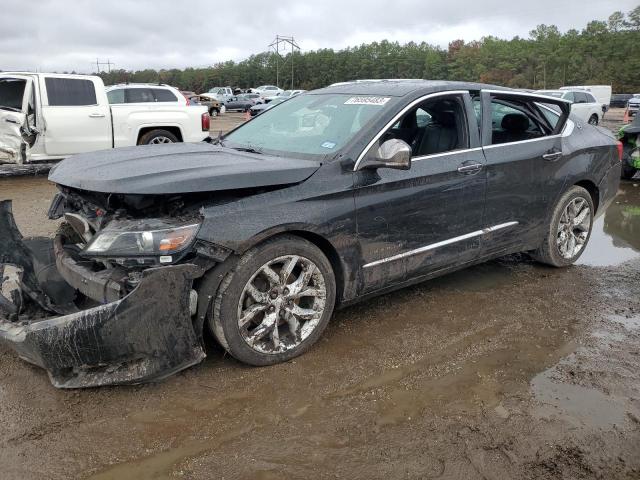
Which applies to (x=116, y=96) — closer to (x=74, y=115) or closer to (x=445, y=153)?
(x=74, y=115)

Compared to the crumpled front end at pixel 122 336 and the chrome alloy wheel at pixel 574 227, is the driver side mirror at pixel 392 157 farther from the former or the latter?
the chrome alloy wheel at pixel 574 227

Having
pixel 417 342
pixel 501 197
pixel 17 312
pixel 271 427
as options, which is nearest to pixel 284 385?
pixel 271 427

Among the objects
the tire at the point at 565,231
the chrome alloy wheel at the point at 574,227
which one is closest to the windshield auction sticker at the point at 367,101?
the tire at the point at 565,231

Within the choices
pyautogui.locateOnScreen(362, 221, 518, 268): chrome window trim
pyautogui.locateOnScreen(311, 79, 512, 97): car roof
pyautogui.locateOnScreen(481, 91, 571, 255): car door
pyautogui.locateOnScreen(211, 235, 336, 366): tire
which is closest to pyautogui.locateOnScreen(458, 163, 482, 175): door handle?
pyautogui.locateOnScreen(481, 91, 571, 255): car door

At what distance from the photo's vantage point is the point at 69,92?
1000cm

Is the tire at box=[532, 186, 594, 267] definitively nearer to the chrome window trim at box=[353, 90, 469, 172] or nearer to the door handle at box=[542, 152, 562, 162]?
the door handle at box=[542, 152, 562, 162]

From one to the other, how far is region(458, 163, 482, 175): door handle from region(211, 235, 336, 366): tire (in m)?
1.34

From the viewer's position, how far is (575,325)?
413 centimetres

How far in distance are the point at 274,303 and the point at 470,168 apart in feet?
6.08

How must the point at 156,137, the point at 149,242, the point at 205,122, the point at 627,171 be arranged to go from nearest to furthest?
the point at 149,242 → the point at 627,171 → the point at 156,137 → the point at 205,122

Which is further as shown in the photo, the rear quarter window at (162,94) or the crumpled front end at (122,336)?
the rear quarter window at (162,94)

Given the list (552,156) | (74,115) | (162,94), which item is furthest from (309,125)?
(162,94)

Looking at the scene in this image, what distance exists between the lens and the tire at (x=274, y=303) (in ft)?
10.3

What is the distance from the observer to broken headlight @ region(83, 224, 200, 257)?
2936mm
